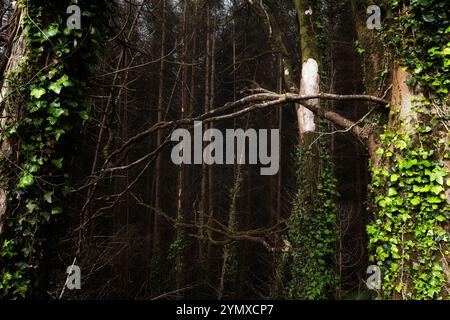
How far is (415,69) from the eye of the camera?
3533 millimetres

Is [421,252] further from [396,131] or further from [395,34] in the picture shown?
[395,34]

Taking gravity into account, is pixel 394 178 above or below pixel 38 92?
below

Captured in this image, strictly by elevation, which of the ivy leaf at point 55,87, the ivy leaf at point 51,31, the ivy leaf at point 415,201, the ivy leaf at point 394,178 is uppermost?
the ivy leaf at point 51,31

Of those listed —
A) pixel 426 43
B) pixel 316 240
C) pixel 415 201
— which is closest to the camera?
pixel 415 201

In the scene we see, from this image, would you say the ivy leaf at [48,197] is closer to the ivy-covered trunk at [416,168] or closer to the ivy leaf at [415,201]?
the ivy-covered trunk at [416,168]

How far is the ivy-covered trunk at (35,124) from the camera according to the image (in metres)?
2.93

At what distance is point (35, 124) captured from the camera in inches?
119

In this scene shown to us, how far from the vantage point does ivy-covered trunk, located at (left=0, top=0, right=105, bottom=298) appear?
2932 millimetres

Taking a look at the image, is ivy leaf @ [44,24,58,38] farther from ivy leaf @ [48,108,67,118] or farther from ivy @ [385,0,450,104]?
ivy @ [385,0,450,104]

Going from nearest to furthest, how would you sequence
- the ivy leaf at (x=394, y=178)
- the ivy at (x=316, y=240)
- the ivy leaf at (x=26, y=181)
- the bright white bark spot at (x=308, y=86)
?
1. the ivy leaf at (x=26, y=181)
2. the ivy leaf at (x=394, y=178)
3. the ivy at (x=316, y=240)
4. the bright white bark spot at (x=308, y=86)

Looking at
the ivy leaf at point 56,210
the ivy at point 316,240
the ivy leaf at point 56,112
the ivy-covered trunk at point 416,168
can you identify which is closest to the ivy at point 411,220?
the ivy-covered trunk at point 416,168

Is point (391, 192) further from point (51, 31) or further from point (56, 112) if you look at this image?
point (51, 31)

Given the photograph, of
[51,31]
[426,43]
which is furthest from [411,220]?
[51,31]
